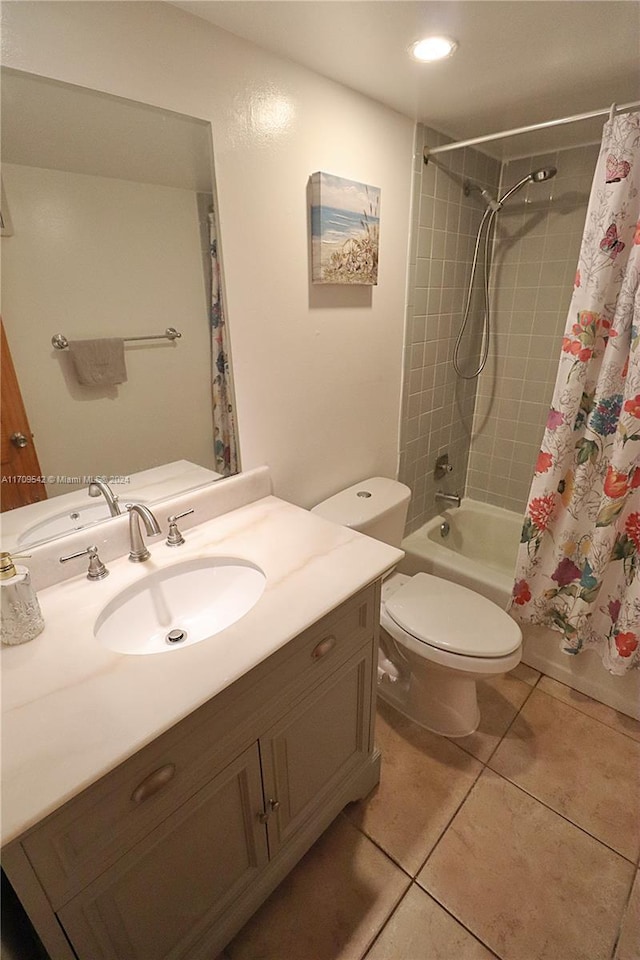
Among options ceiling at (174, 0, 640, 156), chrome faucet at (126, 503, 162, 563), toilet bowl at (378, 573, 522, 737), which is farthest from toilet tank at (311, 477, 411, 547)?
ceiling at (174, 0, 640, 156)

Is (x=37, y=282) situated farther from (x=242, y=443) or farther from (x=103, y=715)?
(x=103, y=715)

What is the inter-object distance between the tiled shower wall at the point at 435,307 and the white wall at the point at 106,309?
1018 mm

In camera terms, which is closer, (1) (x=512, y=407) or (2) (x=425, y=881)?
(2) (x=425, y=881)

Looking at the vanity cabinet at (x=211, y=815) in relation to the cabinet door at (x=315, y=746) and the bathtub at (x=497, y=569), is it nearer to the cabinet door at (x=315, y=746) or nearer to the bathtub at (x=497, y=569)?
the cabinet door at (x=315, y=746)

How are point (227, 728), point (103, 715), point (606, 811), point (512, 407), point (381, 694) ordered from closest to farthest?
point (103, 715) < point (227, 728) < point (606, 811) < point (381, 694) < point (512, 407)

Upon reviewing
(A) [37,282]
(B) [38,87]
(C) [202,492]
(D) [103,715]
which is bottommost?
(D) [103,715]

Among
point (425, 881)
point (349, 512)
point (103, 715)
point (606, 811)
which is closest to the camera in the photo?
point (103, 715)

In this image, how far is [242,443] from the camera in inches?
54.7

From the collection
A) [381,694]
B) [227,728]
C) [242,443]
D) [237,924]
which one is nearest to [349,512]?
[242,443]

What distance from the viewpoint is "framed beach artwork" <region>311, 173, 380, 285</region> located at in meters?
1.34

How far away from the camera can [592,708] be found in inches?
67.3

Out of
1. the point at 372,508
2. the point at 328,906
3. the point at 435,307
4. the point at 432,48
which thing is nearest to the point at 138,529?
the point at 372,508

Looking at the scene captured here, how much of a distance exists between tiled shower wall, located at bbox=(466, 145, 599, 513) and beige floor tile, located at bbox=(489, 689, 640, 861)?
1.16 metres

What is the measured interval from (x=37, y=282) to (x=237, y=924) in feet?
4.87
